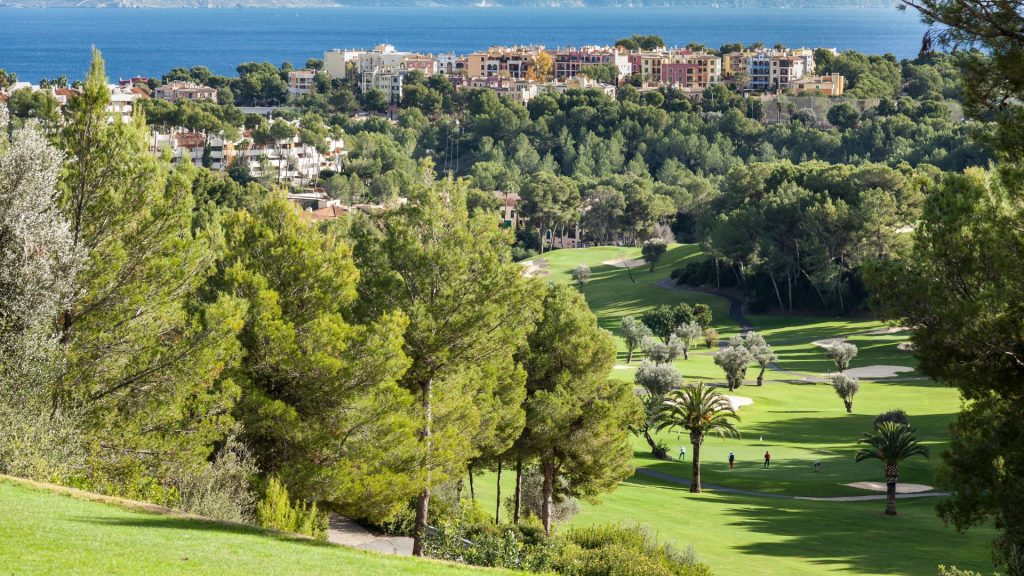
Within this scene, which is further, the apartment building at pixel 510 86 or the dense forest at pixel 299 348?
the apartment building at pixel 510 86

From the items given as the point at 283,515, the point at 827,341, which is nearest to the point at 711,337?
the point at 827,341

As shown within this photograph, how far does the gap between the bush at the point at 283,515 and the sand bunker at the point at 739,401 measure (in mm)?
33348

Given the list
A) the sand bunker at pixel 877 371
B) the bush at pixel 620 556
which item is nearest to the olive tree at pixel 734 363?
the sand bunker at pixel 877 371

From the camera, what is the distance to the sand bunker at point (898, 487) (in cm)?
3797

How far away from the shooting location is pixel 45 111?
69.8 feet

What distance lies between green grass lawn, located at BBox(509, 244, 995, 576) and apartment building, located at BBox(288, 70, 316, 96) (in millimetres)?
126976

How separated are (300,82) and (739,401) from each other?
148927mm

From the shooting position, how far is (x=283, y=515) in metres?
19.7

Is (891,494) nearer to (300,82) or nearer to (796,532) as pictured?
(796,532)

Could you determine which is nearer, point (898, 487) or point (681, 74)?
point (898, 487)

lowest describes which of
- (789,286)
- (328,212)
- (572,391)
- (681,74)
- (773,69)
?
(572,391)

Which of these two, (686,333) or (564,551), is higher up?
(686,333)

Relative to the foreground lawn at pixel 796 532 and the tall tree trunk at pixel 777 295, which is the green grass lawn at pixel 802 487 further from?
the tall tree trunk at pixel 777 295

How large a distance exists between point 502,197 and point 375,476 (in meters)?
105
